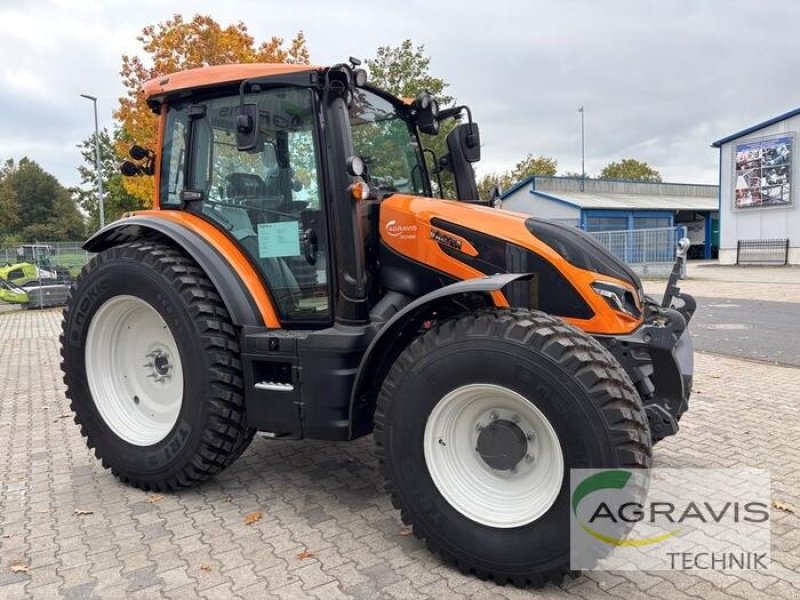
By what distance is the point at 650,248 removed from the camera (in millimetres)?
21797

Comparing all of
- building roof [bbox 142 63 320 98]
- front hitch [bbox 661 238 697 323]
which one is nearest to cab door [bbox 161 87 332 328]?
building roof [bbox 142 63 320 98]

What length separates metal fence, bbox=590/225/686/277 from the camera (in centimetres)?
2112

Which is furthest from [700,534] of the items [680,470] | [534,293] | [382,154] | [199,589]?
[382,154]

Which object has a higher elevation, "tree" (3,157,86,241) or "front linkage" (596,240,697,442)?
"tree" (3,157,86,241)

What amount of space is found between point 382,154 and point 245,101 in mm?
897

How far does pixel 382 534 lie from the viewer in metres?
3.34

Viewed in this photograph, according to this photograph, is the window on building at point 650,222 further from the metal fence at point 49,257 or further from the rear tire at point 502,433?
the rear tire at point 502,433

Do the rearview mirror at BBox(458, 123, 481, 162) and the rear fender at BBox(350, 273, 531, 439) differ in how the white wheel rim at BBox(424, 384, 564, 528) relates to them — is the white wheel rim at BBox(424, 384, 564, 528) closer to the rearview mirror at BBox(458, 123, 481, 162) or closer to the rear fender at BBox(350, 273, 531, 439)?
the rear fender at BBox(350, 273, 531, 439)

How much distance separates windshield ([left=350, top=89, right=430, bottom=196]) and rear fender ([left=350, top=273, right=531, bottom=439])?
3.11 ft

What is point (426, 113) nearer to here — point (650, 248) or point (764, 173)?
point (650, 248)

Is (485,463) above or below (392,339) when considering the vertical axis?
below

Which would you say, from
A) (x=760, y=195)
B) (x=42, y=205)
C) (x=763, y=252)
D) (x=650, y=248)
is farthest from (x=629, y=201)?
(x=42, y=205)

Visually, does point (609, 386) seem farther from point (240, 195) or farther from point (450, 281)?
point (240, 195)

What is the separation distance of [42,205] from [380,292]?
2783 inches
